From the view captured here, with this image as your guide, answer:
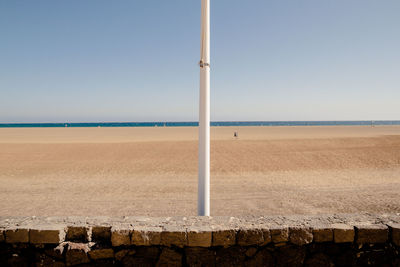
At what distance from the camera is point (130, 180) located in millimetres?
A: 12625

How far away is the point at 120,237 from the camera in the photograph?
3.51 meters

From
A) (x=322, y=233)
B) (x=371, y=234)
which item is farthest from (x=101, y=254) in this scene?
(x=371, y=234)

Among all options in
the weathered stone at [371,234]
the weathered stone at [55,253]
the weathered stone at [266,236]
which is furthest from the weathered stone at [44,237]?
the weathered stone at [371,234]

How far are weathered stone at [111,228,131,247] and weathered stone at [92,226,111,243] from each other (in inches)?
7.4

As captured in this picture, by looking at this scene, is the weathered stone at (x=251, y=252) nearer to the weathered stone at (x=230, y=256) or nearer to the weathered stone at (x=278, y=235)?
the weathered stone at (x=230, y=256)

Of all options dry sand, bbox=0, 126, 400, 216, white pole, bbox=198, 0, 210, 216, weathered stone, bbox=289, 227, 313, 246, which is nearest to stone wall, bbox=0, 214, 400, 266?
weathered stone, bbox=289, 227, 313, 246

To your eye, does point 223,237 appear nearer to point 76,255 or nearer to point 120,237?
point 120,237

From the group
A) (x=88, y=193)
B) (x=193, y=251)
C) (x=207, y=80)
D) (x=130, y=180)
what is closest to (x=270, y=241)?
(x=193, y=251)

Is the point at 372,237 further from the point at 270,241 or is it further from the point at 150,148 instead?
the point at 150,148

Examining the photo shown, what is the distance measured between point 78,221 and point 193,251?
1608mm

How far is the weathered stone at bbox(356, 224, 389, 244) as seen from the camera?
11.8 ft

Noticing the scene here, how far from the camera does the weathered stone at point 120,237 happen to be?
351 cm

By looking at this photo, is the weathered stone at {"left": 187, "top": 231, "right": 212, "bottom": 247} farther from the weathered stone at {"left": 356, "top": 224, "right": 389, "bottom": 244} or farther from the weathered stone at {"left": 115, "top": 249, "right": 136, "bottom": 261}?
the weathered stone at {"left": 356, "top": 224, "right": 389, "bottom": 244}

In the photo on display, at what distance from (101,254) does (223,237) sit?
4.97 feet
